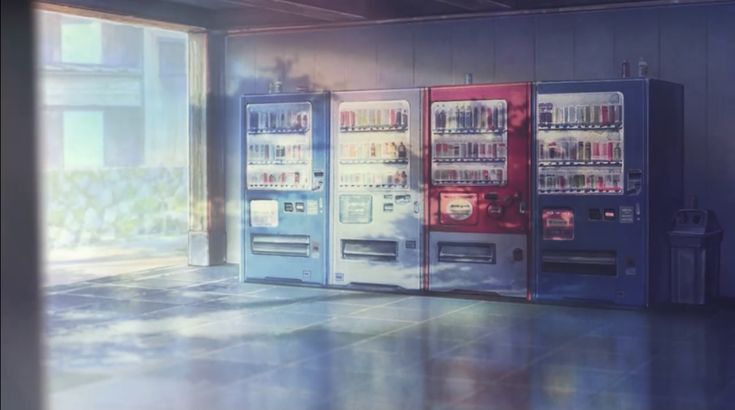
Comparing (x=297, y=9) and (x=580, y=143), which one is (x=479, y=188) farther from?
(x=297, y=9)

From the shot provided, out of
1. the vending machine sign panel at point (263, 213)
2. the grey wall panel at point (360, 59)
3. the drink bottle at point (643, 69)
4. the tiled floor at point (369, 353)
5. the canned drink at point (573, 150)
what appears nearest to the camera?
the tiled floor at point (369, 353)

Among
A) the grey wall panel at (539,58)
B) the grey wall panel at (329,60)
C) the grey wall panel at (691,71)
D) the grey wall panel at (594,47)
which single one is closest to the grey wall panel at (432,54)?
the grey wall panel at (539,58)

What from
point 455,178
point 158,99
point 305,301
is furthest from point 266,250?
point 158,99

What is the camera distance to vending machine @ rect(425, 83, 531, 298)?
9.59m

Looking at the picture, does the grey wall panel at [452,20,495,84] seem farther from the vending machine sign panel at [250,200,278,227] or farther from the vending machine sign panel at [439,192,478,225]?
the vending machine sign panel at [250,200,278,227]

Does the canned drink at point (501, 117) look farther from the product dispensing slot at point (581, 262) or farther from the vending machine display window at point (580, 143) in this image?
the product dispensing slot at point (581, 262)

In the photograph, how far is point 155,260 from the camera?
13.4 meters

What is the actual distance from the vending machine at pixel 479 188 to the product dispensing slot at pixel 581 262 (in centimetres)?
24

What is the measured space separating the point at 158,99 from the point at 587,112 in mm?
15479

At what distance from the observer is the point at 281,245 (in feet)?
35.7

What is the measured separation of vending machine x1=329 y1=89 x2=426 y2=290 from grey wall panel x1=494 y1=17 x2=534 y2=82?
1.16 metres

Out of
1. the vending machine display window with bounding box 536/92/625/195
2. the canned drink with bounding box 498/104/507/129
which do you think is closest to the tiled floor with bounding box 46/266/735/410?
the vending machine display window with bounding box 536/92/625/195

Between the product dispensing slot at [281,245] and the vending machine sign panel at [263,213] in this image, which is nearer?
the product dispensing slot at [281,245]

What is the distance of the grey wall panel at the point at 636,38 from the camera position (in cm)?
980
